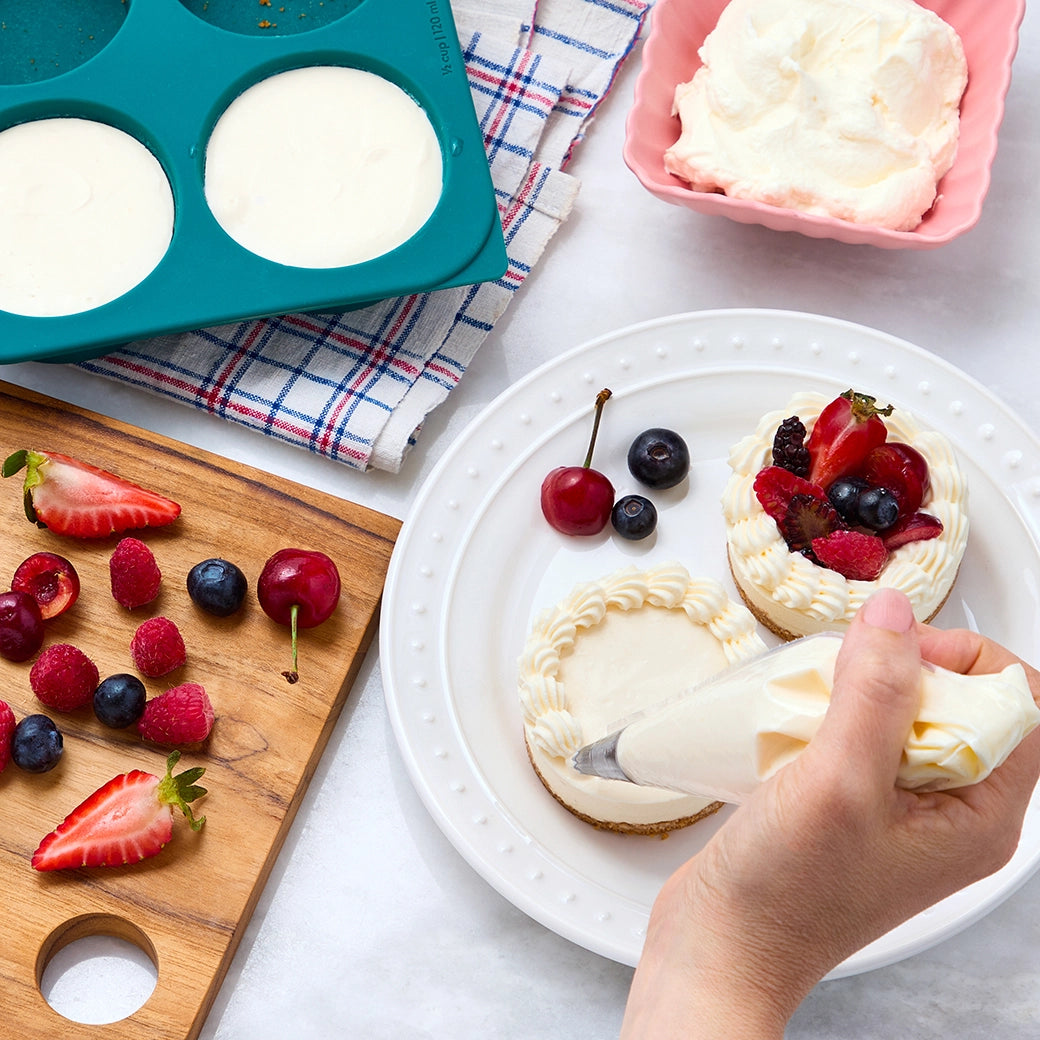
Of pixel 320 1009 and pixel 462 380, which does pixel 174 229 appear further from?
pixel 320 1009

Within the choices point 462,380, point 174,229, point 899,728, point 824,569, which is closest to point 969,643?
point 899,728

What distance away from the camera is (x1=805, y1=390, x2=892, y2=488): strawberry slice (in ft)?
5.82

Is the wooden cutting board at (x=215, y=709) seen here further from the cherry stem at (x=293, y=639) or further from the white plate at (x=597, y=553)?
the white plate at (x=597, y=553)

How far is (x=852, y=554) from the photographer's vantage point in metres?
1.75

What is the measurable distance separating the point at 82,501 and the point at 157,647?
0.31 m

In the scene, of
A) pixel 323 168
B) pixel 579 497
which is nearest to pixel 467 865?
pixel 579 497

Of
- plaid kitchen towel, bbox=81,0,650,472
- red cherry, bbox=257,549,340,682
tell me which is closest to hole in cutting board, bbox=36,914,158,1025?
red cherry, bbox=257,549,340,682

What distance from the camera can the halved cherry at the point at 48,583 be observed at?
191cm

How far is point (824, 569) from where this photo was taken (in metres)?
1.79

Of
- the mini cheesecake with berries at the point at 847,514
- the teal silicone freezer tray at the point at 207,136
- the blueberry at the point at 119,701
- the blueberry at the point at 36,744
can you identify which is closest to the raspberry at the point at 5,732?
the blueberry at the point at 36,744

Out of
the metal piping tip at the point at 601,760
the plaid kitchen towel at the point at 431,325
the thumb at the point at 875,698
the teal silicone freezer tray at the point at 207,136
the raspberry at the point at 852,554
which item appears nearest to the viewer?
the thumb at the point at 875,698

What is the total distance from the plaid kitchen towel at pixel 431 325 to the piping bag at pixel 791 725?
911 mm

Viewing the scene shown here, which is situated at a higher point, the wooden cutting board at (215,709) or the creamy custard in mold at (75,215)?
the creamy custard in mold at (75,215)

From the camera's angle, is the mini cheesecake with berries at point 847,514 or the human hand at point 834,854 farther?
the mini cheesecake with berries at point 847,514
